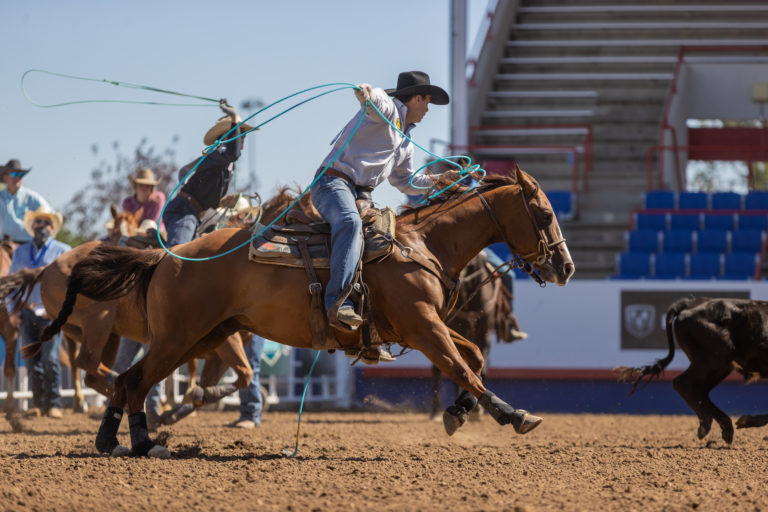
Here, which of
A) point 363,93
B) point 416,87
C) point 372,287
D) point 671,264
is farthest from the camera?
point 671,264

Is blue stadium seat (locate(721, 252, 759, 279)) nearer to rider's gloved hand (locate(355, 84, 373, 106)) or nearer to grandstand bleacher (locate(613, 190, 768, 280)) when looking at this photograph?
grandstand bleacher (locate(613, 190, 768, 280))

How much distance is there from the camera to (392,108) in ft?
21.2

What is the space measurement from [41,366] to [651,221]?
962cm

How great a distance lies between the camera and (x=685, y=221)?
16.0m

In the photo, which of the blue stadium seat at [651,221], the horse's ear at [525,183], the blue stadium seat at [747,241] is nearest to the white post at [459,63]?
the blue stadium seat at [651,221]

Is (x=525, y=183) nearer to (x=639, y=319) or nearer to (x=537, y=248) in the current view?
(x=537, y=248)

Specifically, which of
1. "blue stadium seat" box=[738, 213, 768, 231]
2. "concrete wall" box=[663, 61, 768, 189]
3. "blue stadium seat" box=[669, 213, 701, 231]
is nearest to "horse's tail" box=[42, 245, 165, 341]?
"blue stadium seat" box=[669, 213, 701, 231]

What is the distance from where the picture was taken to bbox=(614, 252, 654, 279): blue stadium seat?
15.1 m

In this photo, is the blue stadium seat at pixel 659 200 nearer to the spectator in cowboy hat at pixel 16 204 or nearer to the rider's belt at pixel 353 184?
the spectator in cowboy hat at pixel 16 204

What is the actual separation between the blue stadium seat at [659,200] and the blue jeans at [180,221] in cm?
983

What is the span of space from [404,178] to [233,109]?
1.91 m

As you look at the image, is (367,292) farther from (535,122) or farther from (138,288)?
(535,122)

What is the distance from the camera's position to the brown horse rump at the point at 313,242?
6324 millimetres

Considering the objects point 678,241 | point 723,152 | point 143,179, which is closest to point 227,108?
point 143,179
